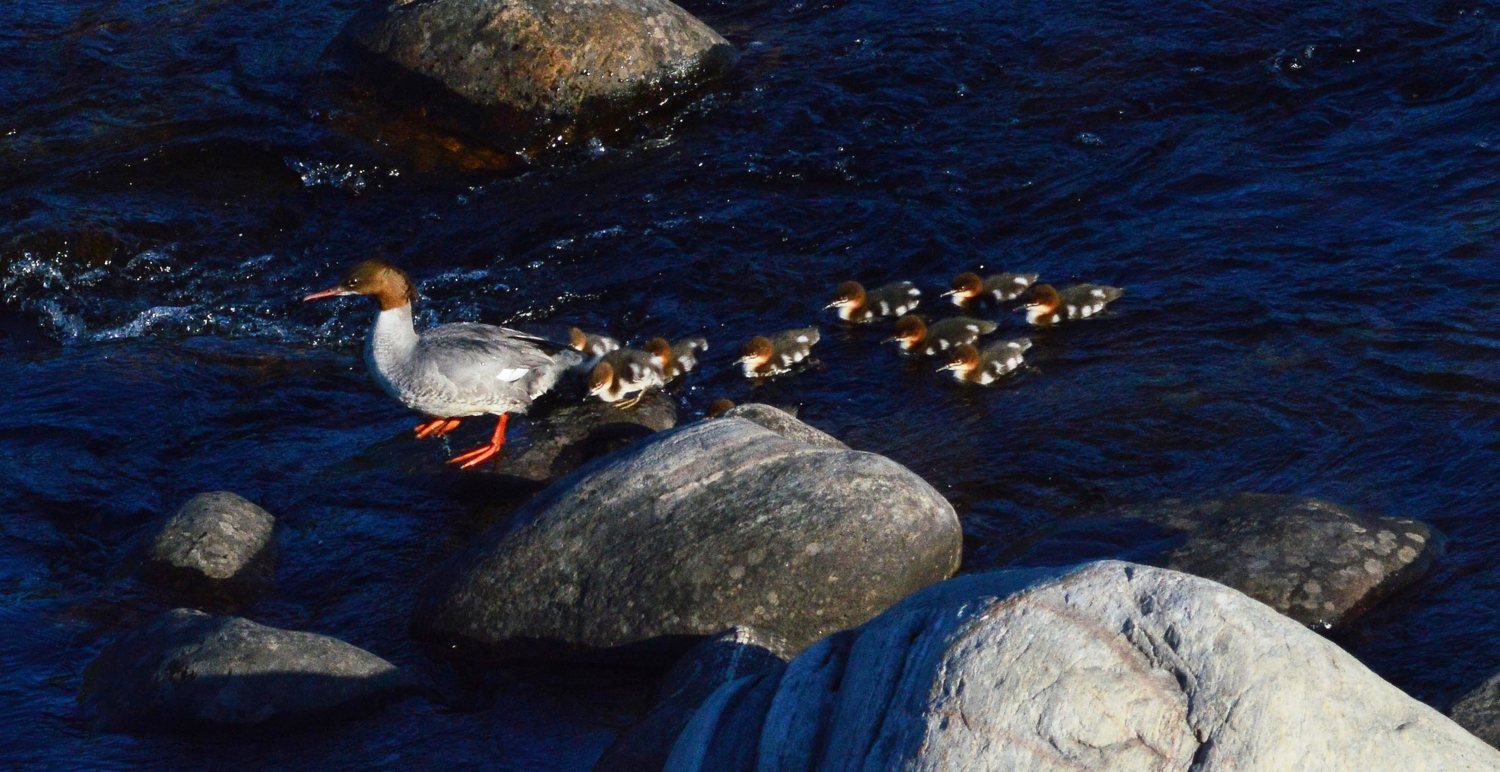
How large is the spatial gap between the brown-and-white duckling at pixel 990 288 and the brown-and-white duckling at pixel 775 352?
3.12 feet

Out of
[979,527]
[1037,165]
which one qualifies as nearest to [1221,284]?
[1037,165]

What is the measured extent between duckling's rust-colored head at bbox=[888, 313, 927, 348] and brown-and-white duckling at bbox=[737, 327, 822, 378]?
1.67 ft

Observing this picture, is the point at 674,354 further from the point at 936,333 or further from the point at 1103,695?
the point at 1103,695

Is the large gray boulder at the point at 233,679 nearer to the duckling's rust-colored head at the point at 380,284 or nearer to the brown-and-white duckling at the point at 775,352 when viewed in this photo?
the duckling's rust-colored head at the point at 380,284

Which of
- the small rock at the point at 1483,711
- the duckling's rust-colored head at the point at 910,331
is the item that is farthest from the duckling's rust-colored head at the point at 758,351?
the small rock at the point at 1483,711

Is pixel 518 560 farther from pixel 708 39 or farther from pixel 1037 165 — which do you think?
pixel 708 39

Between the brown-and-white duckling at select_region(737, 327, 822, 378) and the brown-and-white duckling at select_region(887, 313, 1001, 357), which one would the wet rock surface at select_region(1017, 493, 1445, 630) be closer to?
the brown-and-white duckling at select_region(887, 313, 1001, 357)

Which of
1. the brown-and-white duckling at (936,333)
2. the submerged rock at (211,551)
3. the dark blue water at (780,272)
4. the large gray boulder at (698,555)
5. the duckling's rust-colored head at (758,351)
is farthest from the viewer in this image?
the brown-and-white duckling at (936,333)

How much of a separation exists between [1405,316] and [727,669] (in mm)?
4636

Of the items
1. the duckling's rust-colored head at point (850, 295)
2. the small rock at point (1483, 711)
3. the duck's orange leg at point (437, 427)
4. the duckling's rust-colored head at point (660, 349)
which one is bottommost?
the duck's orange leg at point (437, 427)

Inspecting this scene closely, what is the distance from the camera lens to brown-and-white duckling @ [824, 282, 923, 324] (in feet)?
29.3

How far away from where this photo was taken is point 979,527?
22.5ft

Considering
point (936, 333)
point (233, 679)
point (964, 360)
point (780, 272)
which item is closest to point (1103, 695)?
point (233, 679)

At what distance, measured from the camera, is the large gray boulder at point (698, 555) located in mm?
5750
